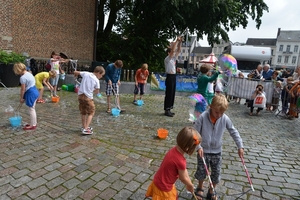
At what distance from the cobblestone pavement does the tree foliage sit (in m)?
10.3

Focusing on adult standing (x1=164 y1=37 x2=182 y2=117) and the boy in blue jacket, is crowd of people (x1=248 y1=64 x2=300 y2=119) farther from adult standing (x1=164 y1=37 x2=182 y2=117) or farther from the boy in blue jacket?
the boy in blue jacket

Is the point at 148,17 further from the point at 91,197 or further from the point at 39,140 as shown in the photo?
the point at 91,197

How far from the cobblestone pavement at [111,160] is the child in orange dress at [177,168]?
0.77m

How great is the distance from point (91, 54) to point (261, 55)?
15036 millimetres

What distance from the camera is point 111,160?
13.5ft

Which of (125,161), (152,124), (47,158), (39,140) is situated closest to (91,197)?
(125,161)

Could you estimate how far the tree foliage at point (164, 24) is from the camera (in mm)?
15067

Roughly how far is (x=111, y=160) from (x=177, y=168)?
2050mm

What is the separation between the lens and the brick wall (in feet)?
46.8

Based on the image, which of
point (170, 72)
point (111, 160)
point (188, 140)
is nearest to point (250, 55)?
point (170, 72)

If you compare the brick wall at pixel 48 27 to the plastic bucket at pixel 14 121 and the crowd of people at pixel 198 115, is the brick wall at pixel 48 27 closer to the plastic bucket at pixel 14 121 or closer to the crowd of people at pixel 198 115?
the crowd of people at pixel 198 115

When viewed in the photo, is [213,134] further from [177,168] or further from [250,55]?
[250,55]

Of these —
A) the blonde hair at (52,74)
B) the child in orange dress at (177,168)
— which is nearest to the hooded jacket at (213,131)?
the child in orange dress at (177,168)

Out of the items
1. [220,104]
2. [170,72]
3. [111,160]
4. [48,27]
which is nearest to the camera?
[220,104]
